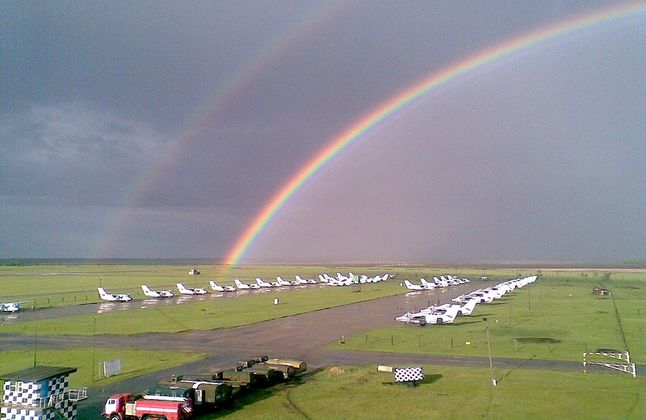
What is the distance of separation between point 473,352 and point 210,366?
26.2 m

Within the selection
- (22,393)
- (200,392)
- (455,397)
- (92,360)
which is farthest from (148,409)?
(92,360)

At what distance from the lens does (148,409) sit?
32656 millimetres

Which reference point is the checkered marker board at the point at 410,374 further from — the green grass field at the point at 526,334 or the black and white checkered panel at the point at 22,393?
the black and white checkered panel at the point at 22,393

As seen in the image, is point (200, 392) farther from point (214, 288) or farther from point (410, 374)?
point (214, 288)

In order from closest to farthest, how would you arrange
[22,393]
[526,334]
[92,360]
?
[22,393], [92,360], [526,334]

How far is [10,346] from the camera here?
60.0 meters

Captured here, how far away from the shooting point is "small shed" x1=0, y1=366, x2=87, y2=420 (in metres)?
26.7

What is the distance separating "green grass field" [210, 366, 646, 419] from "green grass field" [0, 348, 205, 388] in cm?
1353

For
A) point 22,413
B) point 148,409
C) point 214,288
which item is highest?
point 214,288

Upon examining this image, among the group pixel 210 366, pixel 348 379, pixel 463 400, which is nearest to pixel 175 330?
pixel 210 366

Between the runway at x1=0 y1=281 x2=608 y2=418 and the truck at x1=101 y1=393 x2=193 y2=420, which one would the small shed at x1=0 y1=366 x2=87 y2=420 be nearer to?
the truck at x1=101 y1=393 x2=193 y2=420

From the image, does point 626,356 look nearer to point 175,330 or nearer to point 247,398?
point 247,398

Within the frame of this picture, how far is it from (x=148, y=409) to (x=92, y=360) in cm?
2232

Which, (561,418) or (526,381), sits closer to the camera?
(561,418)
